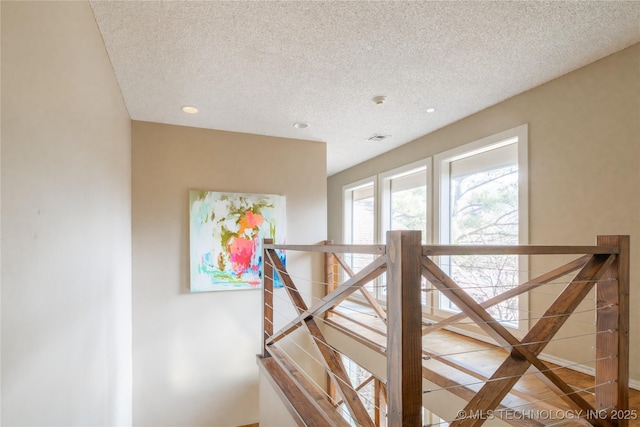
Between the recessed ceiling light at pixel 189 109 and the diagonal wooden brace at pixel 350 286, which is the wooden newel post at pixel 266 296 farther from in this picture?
the recessed ceiling light at pixel 189 109

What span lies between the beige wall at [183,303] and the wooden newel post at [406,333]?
2855mm

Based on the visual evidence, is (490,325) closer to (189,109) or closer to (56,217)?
(56,217)

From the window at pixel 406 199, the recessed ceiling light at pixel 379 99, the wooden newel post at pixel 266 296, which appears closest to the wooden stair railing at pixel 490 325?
the wooden newel post at pixel 266 296

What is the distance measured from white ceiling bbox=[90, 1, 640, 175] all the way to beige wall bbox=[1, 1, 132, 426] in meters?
0.38

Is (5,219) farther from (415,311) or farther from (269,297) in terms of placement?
(269,297)

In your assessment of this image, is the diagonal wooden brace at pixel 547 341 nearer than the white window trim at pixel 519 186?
Yes

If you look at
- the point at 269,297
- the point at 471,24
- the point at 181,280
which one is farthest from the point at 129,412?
the point at 471,24

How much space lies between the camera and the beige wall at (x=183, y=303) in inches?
131

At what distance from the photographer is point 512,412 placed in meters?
1.58

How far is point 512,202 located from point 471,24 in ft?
5.56

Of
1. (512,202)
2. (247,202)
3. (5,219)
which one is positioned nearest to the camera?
(5,219)

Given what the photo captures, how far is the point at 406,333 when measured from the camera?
1.05 m

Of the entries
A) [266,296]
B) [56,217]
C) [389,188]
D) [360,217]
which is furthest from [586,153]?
[360,217]

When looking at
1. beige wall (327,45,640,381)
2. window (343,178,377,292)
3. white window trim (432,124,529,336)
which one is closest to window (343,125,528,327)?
white window trim (432,124,529,336)
